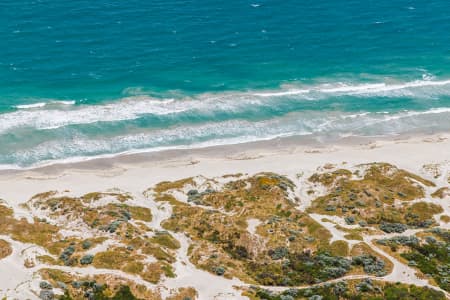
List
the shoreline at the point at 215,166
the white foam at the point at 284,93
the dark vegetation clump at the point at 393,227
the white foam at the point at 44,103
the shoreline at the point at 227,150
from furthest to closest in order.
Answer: the white foam at the point at 284,93, the white foam at the point at 44,103, the shoreline at the point at 227,150, the shoreline at the point at 215,166, the dark vegetation clump at the point at 393,227

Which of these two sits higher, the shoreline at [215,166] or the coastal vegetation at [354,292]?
the shoreline at [215,166]

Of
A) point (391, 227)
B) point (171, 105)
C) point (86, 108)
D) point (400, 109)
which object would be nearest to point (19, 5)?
point (86, 108)

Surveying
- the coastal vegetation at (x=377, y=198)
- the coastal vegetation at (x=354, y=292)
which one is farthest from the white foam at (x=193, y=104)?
the coastal vegetation at (x=354, y=292)

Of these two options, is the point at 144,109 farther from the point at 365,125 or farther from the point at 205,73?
the point at 365,125

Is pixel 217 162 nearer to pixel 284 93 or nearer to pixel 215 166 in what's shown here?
pixel 215 166

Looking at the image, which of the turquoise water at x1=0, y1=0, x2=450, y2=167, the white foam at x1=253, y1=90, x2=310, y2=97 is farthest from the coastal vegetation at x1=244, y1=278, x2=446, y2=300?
the white foam at x1=253, y1=90, x2=310, y2=97

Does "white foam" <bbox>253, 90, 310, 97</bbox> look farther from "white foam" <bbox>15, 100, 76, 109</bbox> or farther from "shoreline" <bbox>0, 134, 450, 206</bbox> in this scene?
"white foam" <bbox>15, 100, 76, 109</bbox>

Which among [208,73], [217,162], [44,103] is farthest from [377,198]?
[44,103]

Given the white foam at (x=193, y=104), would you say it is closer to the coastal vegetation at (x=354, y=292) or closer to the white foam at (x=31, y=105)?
the white foam at (x=31, y=105)

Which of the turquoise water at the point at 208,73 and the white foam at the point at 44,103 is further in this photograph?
the white foam at the point at 44,103
